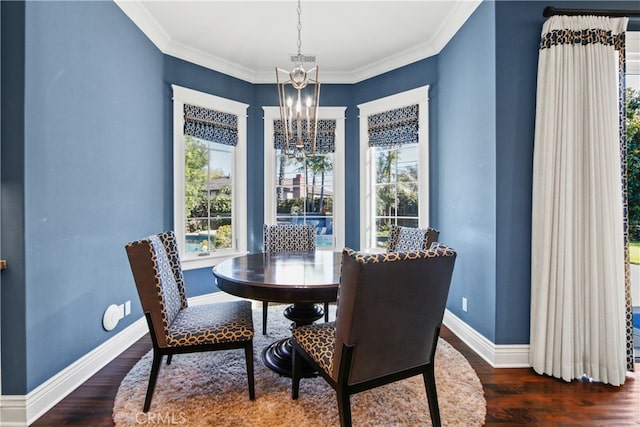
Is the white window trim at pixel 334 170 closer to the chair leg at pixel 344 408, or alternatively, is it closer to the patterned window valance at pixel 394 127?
the patterned window valance at pixel 394 127

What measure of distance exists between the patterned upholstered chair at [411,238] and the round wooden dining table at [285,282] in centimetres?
57

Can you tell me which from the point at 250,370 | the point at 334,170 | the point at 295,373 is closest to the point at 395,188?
A: the point at 334,170

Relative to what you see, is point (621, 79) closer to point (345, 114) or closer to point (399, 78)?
point (399, 78)

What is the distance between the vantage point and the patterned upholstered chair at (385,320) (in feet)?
4.30

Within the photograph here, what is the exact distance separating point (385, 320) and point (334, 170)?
297 centimetres

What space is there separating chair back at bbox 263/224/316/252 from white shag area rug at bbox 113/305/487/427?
1.12 m

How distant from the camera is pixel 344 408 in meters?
1.40

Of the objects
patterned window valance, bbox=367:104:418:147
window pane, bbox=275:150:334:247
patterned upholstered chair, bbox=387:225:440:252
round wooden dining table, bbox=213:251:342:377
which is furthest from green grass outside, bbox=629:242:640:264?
window pane, bbox=275:150:334:247

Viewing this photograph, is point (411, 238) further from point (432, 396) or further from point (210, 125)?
point (210, 125)

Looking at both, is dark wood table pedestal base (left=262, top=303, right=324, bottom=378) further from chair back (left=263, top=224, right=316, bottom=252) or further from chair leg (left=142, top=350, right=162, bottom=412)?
→ chair back (left=263, top=224, right=316, bottom=252)

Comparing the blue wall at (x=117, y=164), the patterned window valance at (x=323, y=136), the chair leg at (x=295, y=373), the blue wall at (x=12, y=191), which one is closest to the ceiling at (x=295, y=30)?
the blue wall at (x=117, y=164)

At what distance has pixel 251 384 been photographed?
1878 millimetres

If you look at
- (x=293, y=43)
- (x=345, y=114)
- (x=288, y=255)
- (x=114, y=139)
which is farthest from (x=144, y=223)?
(x=345, y=114)

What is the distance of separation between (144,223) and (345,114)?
8.62ft
